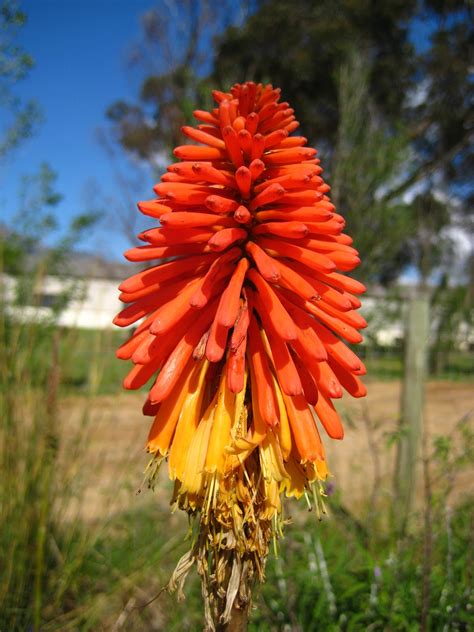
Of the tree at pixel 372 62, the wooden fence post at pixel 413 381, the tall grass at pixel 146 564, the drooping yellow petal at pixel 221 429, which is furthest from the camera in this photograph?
the tree at pixel 372 62

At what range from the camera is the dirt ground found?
10.7ft

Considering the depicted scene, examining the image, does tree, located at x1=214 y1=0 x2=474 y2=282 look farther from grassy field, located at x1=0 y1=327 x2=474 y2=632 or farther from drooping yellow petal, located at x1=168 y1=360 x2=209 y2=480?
drooping yellow petal, located at x1=168 y1=360 x2=209 y2=480

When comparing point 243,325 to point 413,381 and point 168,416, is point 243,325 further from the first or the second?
point 413,381

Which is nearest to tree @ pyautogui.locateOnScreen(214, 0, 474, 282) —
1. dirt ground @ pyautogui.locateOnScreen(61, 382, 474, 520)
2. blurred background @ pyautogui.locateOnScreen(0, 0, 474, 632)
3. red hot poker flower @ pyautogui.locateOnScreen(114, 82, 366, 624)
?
blurred background @ pyautogui.locateOnScreen(0, 0, 474, 632)

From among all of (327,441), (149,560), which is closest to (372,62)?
(327,441)

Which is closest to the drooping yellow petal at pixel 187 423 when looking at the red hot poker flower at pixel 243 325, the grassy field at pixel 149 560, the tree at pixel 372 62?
the red hot poker flower at pixel 243 325

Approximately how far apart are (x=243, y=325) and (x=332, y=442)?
266 cm

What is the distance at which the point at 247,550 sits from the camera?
126cm

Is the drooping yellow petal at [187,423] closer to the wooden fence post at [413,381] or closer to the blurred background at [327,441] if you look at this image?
the blurred background at [327,441]

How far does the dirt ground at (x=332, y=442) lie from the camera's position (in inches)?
129

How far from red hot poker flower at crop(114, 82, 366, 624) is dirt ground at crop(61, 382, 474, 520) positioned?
31.0 inches

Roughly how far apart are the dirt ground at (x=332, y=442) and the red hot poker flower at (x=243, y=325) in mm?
786

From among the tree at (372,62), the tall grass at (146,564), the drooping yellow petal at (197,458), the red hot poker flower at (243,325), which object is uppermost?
the tree at (372,62)

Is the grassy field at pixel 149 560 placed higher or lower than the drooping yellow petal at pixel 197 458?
lower
